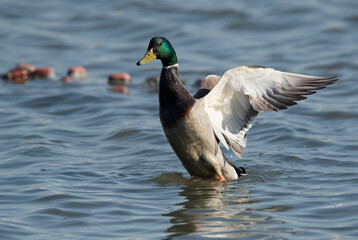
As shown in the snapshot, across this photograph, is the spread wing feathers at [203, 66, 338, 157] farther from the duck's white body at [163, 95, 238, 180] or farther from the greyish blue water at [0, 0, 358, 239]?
the greyish blue water at [0, 0, 358, 239]

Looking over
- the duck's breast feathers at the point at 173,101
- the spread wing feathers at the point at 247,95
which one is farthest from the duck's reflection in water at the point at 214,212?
the duck's breast feathers at the point at 173,101

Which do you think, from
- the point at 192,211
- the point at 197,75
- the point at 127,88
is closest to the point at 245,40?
the point at 197,75

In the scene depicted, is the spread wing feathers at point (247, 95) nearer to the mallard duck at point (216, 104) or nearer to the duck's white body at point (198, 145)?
the mallard duck at point (216, 104)

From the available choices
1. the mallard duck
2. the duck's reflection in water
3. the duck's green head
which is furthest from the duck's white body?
the duck's green head

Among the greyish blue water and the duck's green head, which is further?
the duck's green head

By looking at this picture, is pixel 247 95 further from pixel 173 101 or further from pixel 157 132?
pixel 157 132

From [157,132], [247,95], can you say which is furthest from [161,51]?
[157,132]

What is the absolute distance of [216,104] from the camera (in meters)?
7.09

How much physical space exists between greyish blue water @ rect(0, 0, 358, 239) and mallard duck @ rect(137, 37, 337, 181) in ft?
1.24

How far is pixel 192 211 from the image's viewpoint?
6203 mm

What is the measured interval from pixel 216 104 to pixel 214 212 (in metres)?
1.37

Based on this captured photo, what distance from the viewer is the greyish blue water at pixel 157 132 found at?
598 centimetres

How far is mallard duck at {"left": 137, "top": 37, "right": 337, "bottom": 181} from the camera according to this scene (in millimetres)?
6871

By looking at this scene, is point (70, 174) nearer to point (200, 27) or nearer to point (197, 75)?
point (197, 75)
